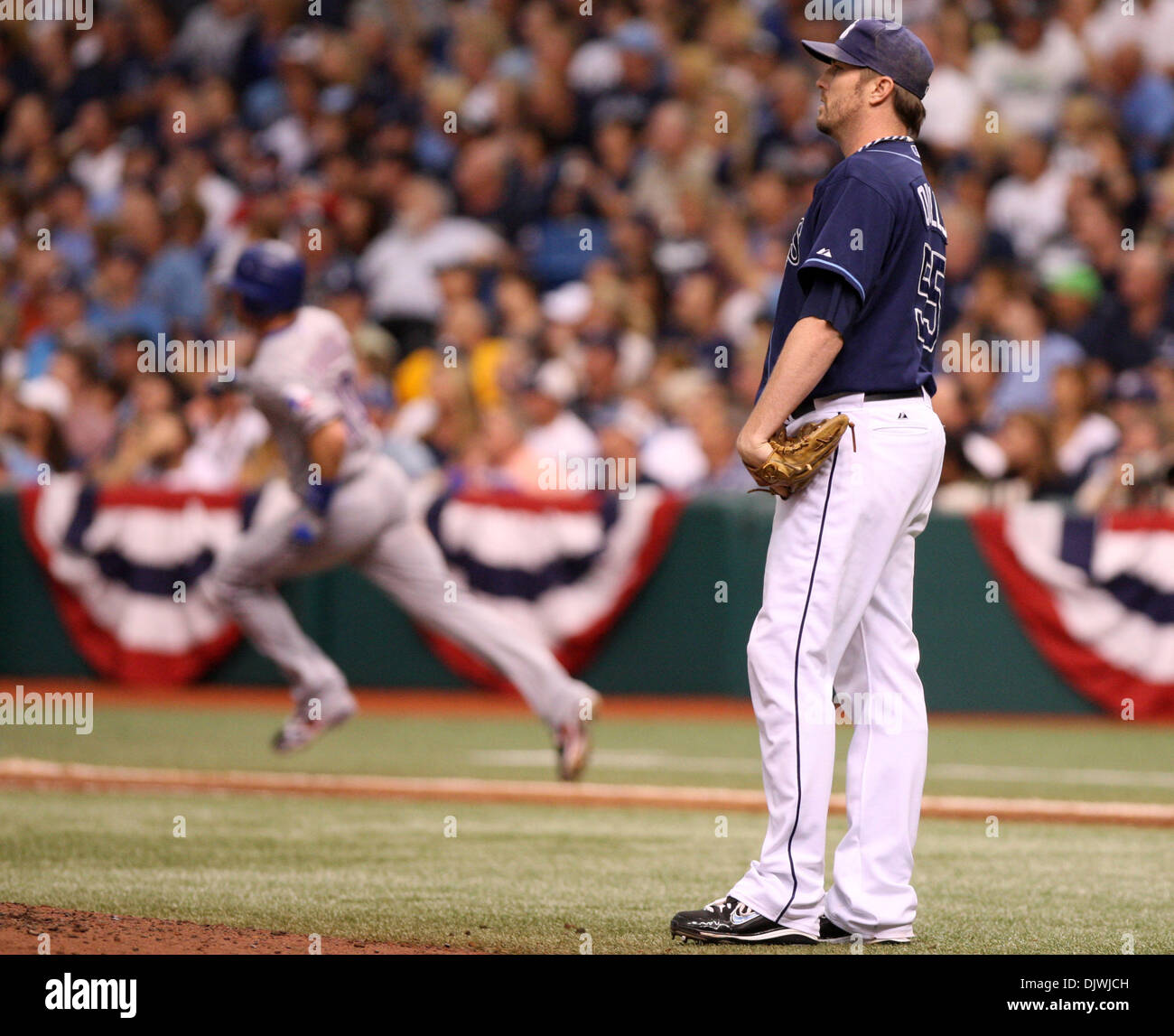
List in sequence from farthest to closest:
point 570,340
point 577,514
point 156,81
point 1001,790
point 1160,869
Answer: point 156,81 < point 570,340 < point 577,514 < point 1001,790 < point 1160,869

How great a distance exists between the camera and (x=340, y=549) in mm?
8773

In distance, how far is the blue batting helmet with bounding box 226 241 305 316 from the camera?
28.3 ft

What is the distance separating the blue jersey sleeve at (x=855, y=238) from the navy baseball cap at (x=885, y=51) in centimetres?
36

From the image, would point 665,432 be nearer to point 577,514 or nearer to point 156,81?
point 577,514

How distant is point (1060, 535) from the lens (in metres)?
11.6

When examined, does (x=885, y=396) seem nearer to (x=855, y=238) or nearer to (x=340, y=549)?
(x=855, y=238)

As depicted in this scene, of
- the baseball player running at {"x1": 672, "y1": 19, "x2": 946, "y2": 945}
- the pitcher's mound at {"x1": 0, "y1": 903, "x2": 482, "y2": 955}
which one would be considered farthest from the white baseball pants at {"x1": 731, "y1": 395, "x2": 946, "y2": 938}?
the pitcher's mound at {"x1": 0, "y1": 903, "x2": 482, "y2": 955}

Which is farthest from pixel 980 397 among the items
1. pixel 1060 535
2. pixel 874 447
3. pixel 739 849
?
pixel 874 447

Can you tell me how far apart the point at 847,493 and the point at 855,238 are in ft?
2.13

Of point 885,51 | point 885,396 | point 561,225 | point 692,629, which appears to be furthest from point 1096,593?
point 885,51

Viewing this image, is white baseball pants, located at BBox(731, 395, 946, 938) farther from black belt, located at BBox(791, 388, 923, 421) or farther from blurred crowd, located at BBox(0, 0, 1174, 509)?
blurred crowd, located at BBox(0, 0, 1174, 509)

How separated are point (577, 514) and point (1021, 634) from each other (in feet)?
9.50

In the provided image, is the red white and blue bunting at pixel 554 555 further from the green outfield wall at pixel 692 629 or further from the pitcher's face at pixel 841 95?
the pitcher's face at pixel 841 95

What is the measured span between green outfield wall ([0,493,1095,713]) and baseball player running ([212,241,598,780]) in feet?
11.0
